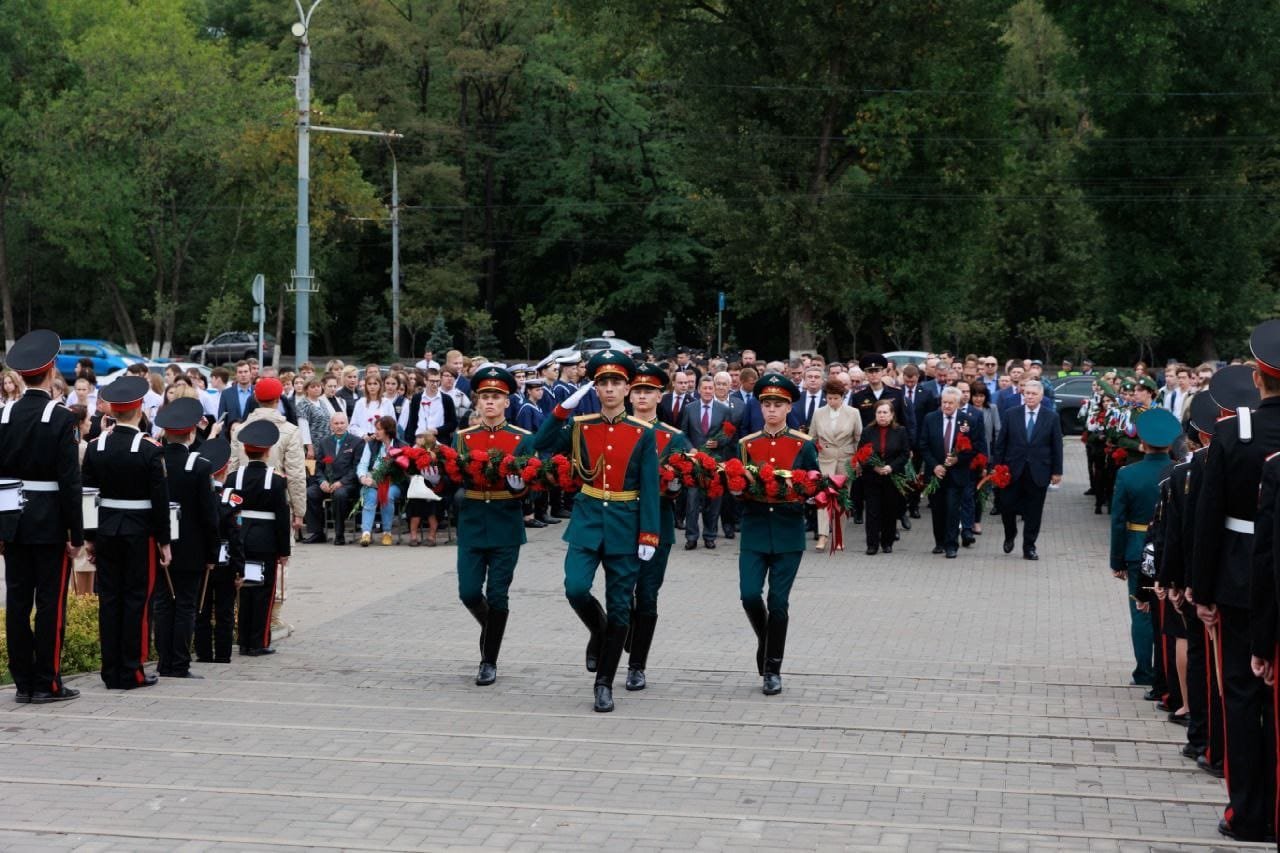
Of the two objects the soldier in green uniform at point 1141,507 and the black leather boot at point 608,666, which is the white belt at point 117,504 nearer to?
the black leather boot at point 608,666

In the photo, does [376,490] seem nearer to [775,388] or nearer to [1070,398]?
[775,388]

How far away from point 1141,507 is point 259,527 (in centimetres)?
598

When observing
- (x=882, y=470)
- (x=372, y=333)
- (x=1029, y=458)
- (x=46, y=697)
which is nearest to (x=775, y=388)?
(x=46, y=697)

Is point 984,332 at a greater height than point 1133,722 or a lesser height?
greater

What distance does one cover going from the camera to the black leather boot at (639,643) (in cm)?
1023

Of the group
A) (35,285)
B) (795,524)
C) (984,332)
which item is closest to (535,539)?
(795,524)

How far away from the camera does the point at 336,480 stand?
19688 millimetres

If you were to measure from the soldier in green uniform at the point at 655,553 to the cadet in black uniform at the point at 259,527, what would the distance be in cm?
280

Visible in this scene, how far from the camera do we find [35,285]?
6531cm

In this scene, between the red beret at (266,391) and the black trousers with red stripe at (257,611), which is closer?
the black trousers with red stripe at (257,611)

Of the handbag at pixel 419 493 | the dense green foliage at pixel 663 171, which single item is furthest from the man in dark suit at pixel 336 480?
the dense green foliage at pixel 663 171

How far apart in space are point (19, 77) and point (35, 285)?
926cm

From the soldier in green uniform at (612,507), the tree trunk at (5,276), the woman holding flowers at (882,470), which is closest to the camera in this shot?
the soldier in green uniform at (612,507)

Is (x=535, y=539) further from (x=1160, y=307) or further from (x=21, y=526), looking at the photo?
(x=1160, y=307)
